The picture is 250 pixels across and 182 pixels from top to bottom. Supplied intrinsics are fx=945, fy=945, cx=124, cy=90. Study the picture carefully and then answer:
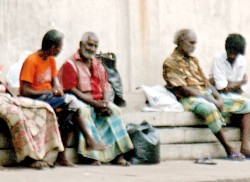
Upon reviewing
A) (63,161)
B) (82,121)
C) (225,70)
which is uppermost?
(225,70)

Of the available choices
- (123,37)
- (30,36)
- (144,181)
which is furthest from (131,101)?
(144,181)

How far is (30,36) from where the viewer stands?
11883mm

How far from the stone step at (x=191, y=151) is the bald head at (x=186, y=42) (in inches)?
46.8

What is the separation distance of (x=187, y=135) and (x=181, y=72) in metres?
0.79

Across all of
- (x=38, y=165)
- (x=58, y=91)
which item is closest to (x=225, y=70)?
(x=58, y=91)

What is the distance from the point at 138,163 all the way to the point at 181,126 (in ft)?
4.18

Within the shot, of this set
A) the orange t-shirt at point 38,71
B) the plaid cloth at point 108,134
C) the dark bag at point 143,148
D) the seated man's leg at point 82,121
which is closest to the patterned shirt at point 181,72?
the dark bag at point 143,148

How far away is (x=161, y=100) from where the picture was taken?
1178cm

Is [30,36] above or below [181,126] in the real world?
above

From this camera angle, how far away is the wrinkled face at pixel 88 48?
10750mm

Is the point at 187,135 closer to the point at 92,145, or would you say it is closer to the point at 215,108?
the point at 215,108

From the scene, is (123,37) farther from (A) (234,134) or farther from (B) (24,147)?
(B) (24,147)

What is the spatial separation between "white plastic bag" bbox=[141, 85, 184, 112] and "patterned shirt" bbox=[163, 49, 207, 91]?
0.12 meters

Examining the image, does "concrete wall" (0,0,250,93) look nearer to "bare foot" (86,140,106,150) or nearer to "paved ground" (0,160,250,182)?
"bare foot" (86,140,106,150)
